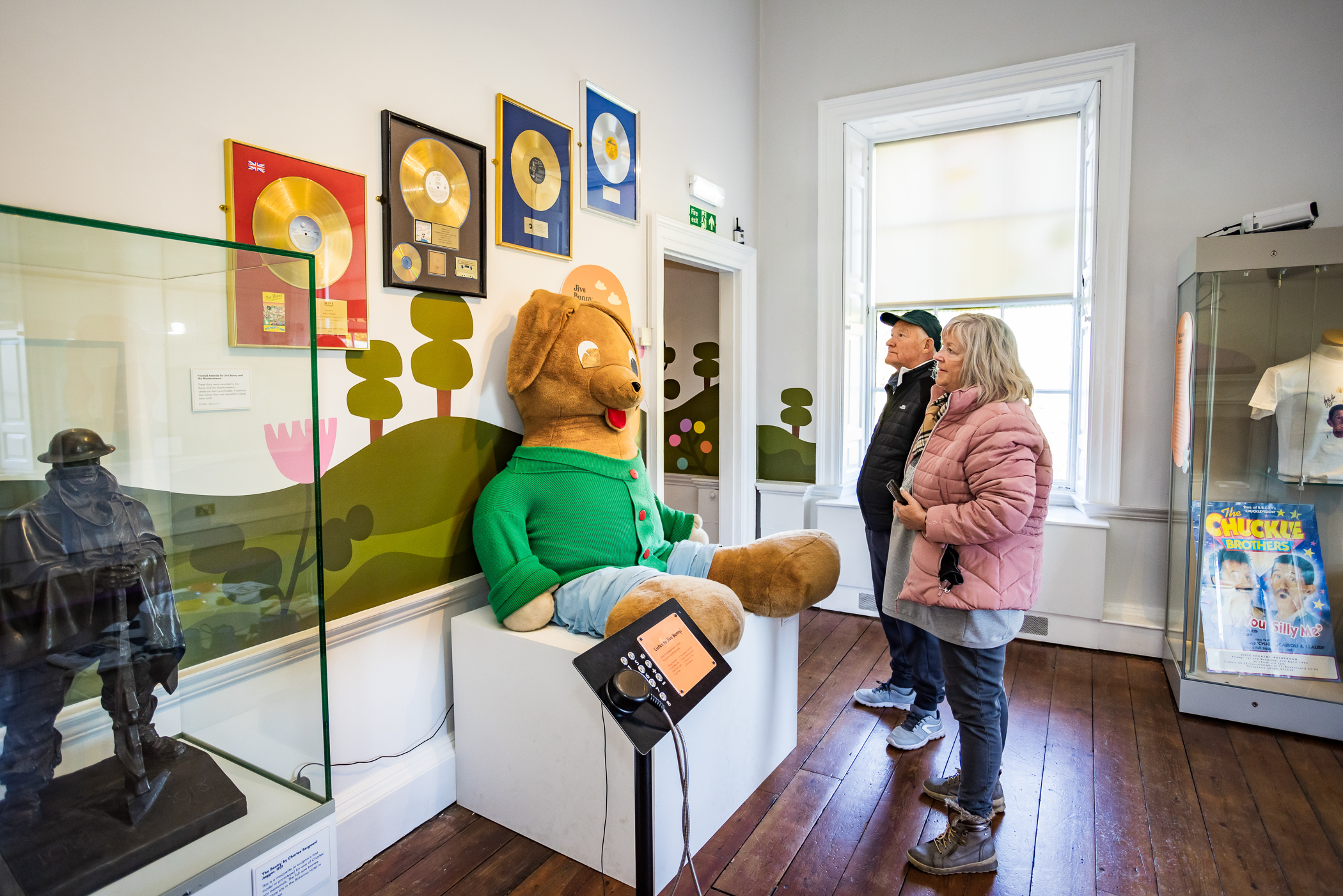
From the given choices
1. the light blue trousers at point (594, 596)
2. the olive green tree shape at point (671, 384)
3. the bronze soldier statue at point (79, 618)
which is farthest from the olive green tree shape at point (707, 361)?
the bronze soldier statue at point (79, 618)

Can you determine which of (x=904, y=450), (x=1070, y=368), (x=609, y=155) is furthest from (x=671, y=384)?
(x=1070, y=368)

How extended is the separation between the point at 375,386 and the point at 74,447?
89 cm

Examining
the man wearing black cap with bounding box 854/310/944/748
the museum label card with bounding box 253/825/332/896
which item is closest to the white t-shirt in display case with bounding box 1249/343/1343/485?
Result: the man wearing black cap with bounding box 854/310/944/748

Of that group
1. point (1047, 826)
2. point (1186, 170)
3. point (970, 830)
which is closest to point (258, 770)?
point (970, 830)

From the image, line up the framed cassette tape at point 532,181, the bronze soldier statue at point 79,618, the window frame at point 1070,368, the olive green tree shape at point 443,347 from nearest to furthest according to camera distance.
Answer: the bronze soldier statue at point 79,618
the olive green tree shape at point 443,347
the framed cassette tape at point 532,181
the window frame at point 1070,368

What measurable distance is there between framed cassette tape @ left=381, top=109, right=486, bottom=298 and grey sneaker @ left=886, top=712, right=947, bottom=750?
6.37ft

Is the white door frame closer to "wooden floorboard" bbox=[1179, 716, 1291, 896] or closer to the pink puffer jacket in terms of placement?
the pink puffer jacket

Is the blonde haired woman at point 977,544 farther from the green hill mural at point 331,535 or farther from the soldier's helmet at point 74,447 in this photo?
the soldier's helmet at point 74,447

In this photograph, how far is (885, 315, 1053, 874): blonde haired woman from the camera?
174 cm

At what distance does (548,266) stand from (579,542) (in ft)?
3.06

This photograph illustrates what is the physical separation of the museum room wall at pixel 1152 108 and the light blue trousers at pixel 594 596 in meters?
2.26

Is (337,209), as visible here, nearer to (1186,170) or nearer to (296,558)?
(296,558)

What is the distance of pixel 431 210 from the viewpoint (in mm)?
1973

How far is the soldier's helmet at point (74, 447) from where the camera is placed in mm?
977
